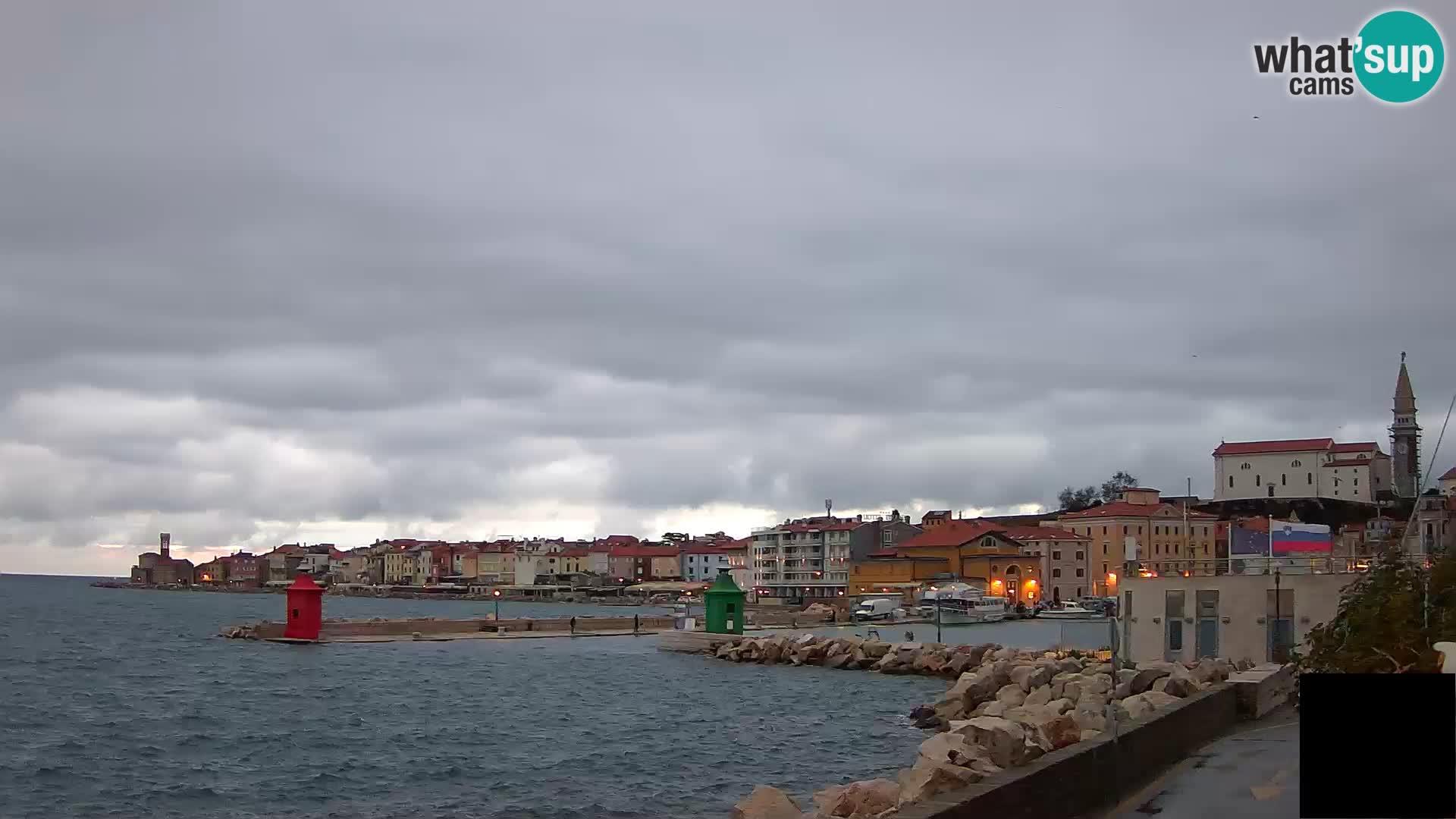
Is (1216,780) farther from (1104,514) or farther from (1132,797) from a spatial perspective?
(1104,514)

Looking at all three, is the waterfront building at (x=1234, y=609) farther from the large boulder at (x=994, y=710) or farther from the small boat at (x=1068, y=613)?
the small boat at (x=1068, y=613)

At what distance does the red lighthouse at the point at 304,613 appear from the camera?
67062 mm

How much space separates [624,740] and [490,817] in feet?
36.2

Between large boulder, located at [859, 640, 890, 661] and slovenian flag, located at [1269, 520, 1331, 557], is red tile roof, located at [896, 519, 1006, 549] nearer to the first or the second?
large boulder, located at [859, 640, 890, 661]

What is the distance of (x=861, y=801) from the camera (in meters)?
18.3

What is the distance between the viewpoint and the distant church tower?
465 ft

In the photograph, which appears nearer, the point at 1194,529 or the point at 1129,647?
the point at 1129,647

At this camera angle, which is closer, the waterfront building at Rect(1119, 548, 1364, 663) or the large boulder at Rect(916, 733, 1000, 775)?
the large boulder at Rect(916, 733, 1000, 775)

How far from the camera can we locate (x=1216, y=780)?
55.7 feet

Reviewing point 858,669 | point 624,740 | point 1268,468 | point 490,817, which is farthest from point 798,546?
point 490,817

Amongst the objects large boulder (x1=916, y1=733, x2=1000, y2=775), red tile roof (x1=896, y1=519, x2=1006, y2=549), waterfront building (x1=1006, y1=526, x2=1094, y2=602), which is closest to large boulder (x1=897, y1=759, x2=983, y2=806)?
large boulder (x1=916, y1=733, x2=1000, y2=775)

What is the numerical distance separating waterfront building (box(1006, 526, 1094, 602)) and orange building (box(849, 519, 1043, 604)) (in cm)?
138

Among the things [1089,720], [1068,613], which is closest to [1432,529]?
[1089,720]

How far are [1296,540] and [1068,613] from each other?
80.3 metres
